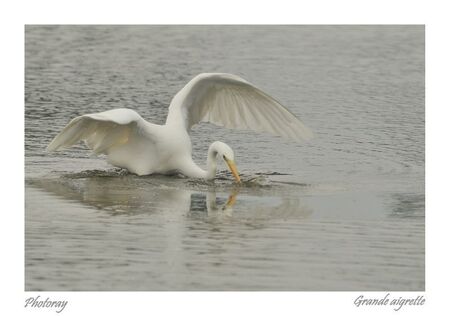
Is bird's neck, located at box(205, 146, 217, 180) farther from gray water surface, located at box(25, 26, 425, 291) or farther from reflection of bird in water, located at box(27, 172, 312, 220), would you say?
reflection of bird in water, located at box(27, 172, 312, 220)

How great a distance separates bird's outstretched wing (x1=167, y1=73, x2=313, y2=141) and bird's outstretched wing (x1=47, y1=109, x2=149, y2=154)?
2.67ft

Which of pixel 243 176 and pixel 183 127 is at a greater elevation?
pixel 183 127

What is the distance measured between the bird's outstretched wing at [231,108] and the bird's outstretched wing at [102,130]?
815 mm

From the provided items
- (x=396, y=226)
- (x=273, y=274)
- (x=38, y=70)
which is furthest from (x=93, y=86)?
(x=273, y=274)

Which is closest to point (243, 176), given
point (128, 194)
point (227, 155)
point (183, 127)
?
point (227, 155)

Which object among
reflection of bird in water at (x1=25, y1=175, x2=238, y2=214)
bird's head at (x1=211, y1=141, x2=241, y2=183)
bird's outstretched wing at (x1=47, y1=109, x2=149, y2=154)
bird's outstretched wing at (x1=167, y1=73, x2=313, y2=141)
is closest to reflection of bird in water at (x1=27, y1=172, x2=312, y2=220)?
reflection of bird in water at (x1=25, y1=175, x2=238, y2=214)

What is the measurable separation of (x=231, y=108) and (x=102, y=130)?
2.33m

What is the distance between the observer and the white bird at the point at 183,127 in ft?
44.7

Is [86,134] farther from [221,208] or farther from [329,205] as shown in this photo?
[329,205]

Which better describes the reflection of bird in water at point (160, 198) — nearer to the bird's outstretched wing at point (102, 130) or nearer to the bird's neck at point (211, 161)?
the bird's neck at point (211, 161)

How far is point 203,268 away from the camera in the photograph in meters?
10.2

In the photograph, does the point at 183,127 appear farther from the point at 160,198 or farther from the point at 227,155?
the point at 160,198

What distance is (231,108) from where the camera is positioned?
614 inches

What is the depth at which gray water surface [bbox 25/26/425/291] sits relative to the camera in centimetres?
1027
